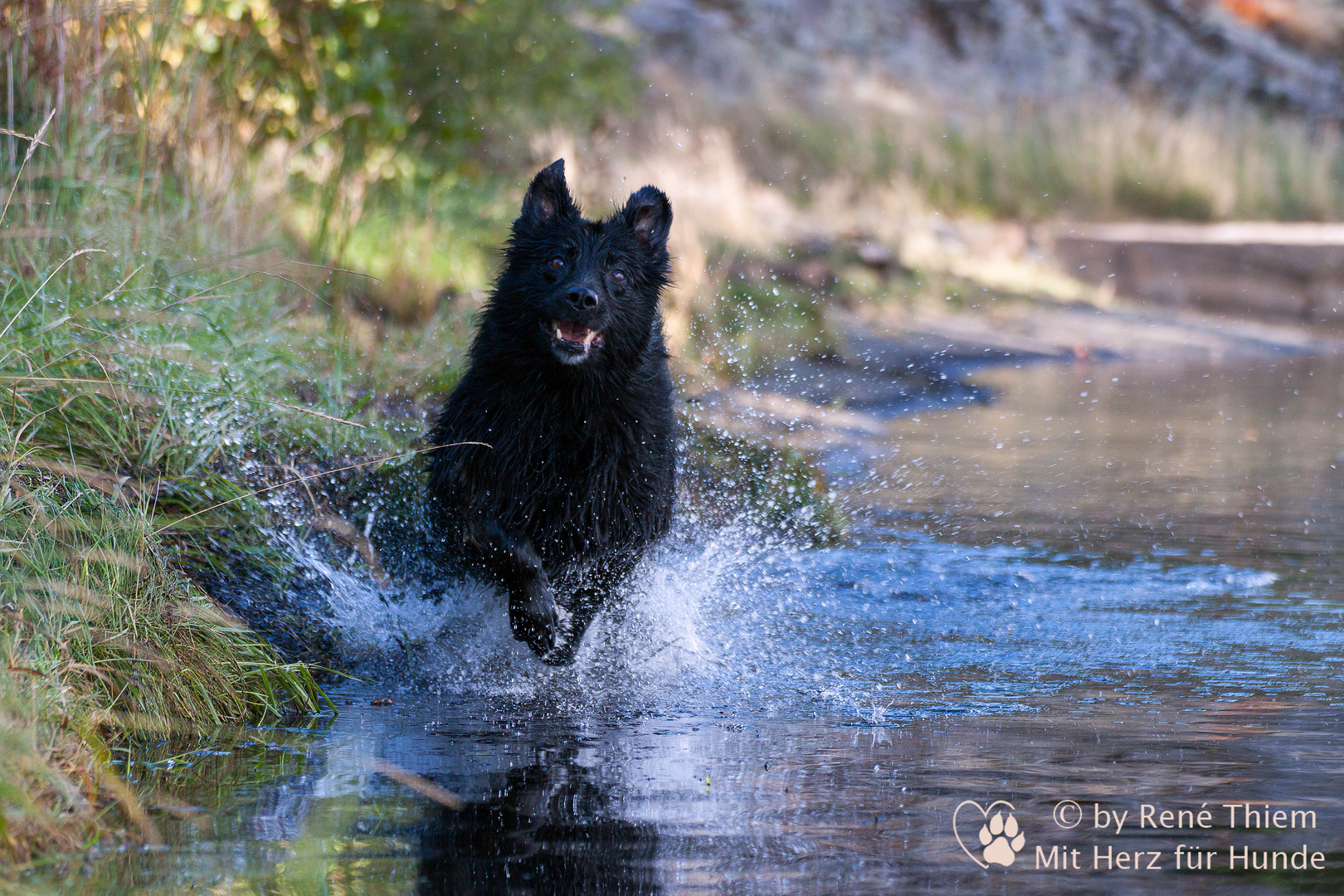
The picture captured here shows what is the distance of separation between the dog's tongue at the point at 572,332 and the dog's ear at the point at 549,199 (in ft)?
1.80

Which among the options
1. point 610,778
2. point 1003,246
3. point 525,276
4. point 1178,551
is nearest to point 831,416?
point 1178,551

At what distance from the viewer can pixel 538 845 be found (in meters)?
3.15

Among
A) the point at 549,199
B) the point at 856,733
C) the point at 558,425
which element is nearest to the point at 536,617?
the point at 558,425

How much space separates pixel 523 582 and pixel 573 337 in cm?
88

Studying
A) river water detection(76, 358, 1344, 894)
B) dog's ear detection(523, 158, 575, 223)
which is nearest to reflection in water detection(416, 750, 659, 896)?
river water detection(76, 358, 1344, 894)

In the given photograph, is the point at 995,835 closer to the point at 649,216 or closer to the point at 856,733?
the point at 856,733

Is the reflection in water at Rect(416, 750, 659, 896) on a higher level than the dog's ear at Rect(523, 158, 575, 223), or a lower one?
lower

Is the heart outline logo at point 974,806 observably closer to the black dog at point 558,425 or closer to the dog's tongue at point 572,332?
the black dog at point 558,425

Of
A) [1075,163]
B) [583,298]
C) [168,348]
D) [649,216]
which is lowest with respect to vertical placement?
[168,348]

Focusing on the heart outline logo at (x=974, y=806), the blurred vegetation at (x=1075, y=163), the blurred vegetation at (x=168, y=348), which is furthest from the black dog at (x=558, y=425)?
the blurred vegetation at (x=1075, y=163)

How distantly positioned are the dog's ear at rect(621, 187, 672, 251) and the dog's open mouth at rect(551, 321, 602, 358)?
581 mm

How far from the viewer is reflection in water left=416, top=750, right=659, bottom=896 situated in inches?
115

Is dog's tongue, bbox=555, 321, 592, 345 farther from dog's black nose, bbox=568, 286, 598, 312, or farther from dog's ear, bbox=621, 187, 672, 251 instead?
dog's ear, bbox=621, 187, 672, 251

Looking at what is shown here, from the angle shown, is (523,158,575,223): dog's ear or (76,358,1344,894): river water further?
(523,158,575,223): dog's ear
